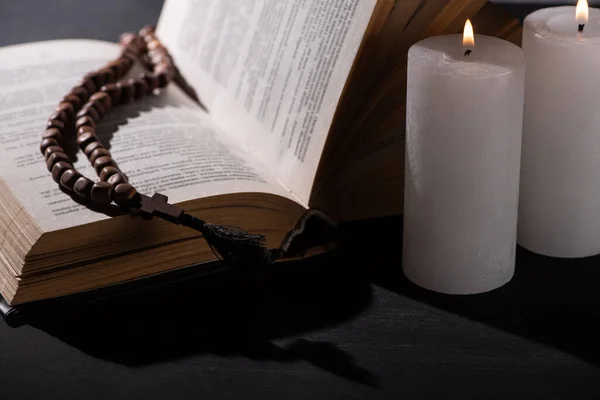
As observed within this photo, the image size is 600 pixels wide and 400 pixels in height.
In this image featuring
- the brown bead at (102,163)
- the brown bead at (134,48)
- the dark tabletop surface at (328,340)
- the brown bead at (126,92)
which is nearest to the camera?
the dark tabletop surface at (328,340)

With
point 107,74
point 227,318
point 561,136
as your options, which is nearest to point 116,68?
point 107,74

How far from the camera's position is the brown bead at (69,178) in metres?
0.98

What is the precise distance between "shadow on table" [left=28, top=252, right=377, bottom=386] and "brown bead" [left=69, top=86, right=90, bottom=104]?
36cm

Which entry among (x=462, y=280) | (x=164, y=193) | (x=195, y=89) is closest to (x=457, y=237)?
(x=462, y=280)

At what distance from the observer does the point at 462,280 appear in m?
0.93

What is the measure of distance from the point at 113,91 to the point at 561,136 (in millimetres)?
562

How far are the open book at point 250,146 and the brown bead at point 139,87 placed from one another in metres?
0.02

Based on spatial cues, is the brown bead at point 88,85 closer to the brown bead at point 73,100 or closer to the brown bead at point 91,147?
the brown bead at point 73,100

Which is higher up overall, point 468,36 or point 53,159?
point 468,36

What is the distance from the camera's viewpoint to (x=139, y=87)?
4.09 ft

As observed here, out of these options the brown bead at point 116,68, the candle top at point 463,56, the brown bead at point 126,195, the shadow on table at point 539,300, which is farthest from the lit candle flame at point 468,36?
the brown bead at point 116,68

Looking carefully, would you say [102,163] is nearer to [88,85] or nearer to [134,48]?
[88,85]

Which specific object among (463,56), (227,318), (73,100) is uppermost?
(463,56)

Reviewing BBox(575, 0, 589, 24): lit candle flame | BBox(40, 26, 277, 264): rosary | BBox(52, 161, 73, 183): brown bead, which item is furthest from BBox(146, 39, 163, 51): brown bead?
BBox(575, 0, 589, 24): lit candle flame
